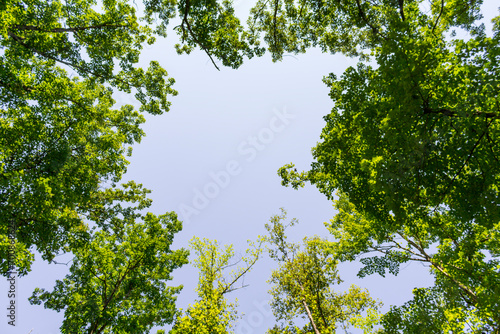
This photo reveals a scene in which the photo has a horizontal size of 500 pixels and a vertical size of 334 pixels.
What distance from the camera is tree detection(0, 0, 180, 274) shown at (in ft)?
24.0

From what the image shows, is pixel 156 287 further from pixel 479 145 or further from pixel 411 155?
pixel 479 145

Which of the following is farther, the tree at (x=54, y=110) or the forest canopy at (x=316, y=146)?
the tree at (x=54, y=110)

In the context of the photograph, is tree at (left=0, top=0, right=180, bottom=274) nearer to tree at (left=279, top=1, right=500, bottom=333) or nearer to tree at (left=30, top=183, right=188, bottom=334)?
tree at (left=30, top=183, right=188, bottom=334)

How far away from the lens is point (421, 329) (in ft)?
20.4

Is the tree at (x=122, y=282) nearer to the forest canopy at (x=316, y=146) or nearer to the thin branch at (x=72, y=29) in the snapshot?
the forest canopy at (x=316, y=146)

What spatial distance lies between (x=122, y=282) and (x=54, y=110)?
836cm

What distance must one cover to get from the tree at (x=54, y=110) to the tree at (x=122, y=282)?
1.71 metres

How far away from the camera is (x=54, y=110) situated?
29.2 ft

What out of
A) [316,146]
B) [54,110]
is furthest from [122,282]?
[316,146]

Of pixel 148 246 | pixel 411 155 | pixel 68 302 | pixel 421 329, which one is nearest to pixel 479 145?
pixel 411 155

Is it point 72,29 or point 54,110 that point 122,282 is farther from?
point 72,29

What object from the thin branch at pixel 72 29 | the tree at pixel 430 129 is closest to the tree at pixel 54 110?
the thin branch at pixel 72 29

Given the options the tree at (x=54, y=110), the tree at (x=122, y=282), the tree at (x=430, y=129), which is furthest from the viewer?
the tree at (x=122, y=282)

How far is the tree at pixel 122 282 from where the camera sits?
30.4 ft
